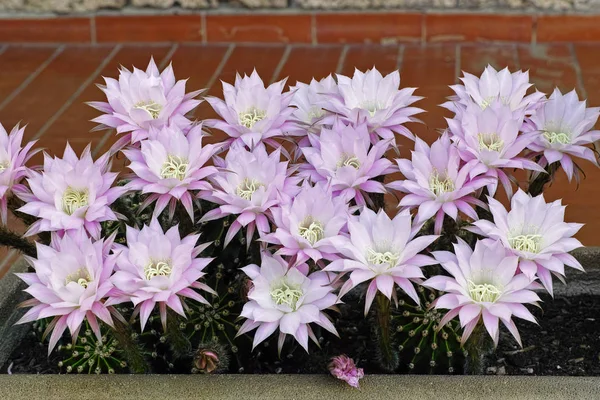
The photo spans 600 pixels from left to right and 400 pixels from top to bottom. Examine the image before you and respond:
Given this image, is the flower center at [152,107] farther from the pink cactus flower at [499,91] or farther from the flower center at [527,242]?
the flower center at [527,242]

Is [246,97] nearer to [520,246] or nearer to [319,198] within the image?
[319,198]

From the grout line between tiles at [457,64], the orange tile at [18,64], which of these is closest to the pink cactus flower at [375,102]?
the grout line between tiles at [457,64]

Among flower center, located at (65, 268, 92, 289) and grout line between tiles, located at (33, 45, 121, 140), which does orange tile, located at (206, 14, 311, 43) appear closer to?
grout line between tiles, located at (33, 45, 121, 140)

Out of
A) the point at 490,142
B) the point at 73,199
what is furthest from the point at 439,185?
the point at 73,199

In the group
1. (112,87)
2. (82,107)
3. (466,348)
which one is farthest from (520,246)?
(82,107)

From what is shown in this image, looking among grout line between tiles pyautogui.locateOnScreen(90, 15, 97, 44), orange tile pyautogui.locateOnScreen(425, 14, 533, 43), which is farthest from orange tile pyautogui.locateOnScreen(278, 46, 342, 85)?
grout line between tiles pyautogui.locateOnScreen(90, 15, 97, 44)
